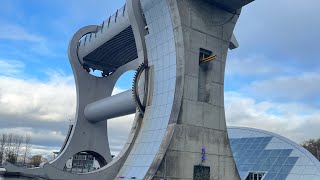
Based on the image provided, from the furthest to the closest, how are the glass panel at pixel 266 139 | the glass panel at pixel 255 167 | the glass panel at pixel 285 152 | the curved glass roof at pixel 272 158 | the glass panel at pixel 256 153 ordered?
the glass panel at pixel 266 139
the glass panel at pixel 256 153
the glass panel at pixel 285 152
the glass panel at pixel 255 167
the curved glass roof at pixel 272 158

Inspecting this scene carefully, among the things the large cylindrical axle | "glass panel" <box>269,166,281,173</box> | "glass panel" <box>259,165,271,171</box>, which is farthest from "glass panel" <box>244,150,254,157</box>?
the large cylindrical axle

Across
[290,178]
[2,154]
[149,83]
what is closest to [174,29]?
[149,83]

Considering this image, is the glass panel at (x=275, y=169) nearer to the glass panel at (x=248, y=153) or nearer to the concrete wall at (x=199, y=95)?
the glass panel at (x=248, y=153)

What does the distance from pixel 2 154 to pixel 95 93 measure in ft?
199

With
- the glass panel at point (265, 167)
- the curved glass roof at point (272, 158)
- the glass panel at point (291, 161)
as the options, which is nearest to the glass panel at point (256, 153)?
the curved glass roof at point (272, 158)

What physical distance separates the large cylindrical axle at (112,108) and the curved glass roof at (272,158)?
1618 centimetres

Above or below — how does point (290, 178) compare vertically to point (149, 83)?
below

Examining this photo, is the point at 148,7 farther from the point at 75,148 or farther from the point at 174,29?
the point at 75,148

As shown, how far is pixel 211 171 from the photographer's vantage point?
79.5 ft

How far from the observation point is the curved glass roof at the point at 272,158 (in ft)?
128

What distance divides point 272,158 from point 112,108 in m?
19.0

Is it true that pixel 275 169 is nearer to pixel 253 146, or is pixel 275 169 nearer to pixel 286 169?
pixel 286 169

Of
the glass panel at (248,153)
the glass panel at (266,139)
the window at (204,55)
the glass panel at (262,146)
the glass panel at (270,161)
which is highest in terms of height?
the window at (204,55)

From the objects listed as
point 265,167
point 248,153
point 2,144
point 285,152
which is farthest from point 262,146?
point 2,144
